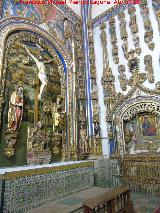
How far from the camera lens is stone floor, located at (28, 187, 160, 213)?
4334mm

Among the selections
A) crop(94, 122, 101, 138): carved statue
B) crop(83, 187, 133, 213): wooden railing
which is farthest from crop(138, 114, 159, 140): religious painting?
crop(83, 187, 133, 213): wooden railing

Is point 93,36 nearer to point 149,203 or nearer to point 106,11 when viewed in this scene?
point 106,11

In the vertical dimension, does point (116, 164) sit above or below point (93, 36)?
below

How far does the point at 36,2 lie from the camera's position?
432 inches

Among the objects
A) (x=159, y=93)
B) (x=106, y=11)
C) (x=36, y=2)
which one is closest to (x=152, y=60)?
(x=159, y=93)

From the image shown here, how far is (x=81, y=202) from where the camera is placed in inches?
191

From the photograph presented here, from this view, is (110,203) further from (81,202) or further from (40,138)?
(40,138)

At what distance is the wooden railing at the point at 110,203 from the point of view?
3311mm

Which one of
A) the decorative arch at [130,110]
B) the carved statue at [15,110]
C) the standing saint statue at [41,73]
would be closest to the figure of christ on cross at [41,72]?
the standing saint statue at [41,73]

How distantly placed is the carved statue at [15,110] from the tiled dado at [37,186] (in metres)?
3.08

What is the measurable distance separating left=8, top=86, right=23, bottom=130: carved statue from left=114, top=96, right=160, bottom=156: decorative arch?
5.54 m

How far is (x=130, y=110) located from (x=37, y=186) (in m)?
7.44

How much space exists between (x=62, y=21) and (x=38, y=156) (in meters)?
8.89

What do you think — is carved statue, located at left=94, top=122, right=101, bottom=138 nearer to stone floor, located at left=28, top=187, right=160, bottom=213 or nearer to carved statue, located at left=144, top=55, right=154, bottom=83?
carved statue, located at left=144, top=55, right=154, bottom=83
